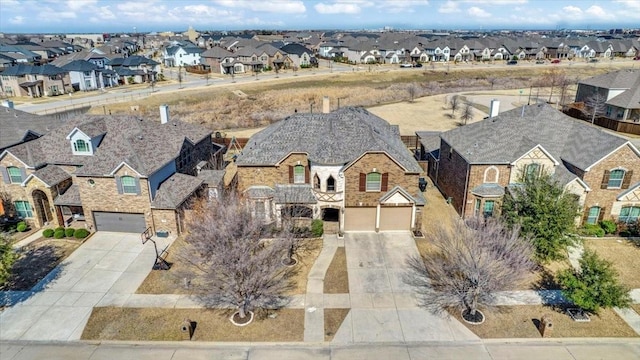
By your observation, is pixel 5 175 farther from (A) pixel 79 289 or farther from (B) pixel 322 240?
(B) pixel 322 240

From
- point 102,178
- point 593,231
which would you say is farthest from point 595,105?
point 102,178

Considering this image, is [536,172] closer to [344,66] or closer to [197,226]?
[197,226]

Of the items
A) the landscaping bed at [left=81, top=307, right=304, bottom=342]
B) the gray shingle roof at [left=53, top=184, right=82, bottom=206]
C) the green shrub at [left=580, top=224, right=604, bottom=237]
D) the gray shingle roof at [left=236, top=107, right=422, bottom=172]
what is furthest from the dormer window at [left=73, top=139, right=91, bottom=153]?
the green shrub at [left=580, top=224, right=604, bottom=237]

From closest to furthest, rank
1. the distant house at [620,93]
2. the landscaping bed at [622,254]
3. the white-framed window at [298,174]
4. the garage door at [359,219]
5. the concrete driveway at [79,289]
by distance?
the concrete driveway at [79,289] → the landscaping bed at [622,254] → the garage door at [359,219] → the white-framed window at [298,174] → the distant house at [620,93]

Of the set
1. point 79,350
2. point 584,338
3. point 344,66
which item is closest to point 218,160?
point 79,350

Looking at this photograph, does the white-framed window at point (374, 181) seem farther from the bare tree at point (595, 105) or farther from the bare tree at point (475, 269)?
the bare tree at point (595, 105)

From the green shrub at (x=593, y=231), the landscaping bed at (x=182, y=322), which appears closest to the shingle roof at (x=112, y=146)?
the landscaping bed at (x=182, y=322)

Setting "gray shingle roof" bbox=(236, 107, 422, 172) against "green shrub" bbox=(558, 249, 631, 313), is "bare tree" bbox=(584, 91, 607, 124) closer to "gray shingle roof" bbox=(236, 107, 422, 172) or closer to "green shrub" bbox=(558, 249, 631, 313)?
"gray shingle roof" bbox=(236, 107, 422, 172)
